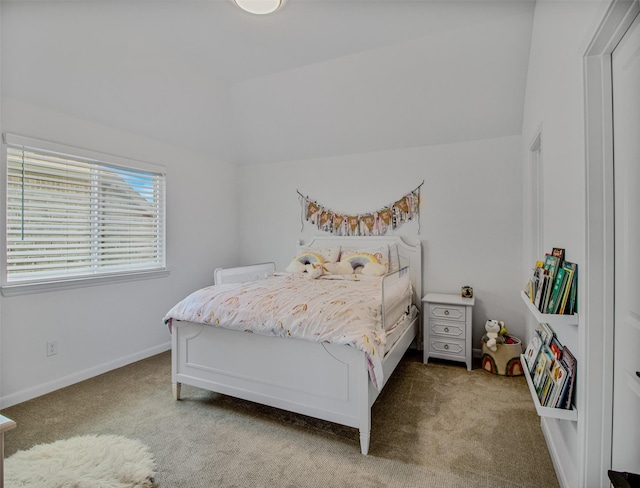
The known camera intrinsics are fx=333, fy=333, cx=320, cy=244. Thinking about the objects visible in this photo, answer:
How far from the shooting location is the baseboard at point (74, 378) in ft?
7.98

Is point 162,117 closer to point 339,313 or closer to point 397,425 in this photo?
point 339,313

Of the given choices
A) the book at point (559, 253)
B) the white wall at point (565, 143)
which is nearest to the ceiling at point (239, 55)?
the white wall at point (565, 143)

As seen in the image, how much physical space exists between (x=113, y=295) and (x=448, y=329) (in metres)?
3.17

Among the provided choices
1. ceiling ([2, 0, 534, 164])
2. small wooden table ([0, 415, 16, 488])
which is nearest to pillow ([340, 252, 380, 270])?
ceiling ([2, 0, 534, 164])

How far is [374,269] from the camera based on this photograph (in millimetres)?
3328

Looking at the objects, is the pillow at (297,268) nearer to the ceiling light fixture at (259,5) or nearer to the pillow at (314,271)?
the pillow at (314,271)

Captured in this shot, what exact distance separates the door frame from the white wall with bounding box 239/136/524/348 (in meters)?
2.15

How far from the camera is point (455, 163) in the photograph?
3523 mm

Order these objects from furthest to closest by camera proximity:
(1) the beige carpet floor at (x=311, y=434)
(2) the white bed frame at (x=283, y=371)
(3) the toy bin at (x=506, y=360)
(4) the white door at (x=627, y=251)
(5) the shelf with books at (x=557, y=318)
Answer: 1. (3) the toy bin at (x=506, y=360)
2. (2) the white bed frame at (x=283, y=371)
3. (1) the beige carpet floor at (x=311, y=434)
4. (5) the shelf with books at (x=557, y=318)
5. (4) the white door at (x=627, y=251)

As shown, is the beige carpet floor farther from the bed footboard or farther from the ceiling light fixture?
the ceiling light fixture

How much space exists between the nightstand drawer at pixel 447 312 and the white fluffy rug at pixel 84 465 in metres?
2.52

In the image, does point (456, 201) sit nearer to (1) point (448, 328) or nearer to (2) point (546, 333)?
(1) point (448, 328)

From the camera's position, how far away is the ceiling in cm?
229

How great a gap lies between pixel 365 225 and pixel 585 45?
2.74 meters
